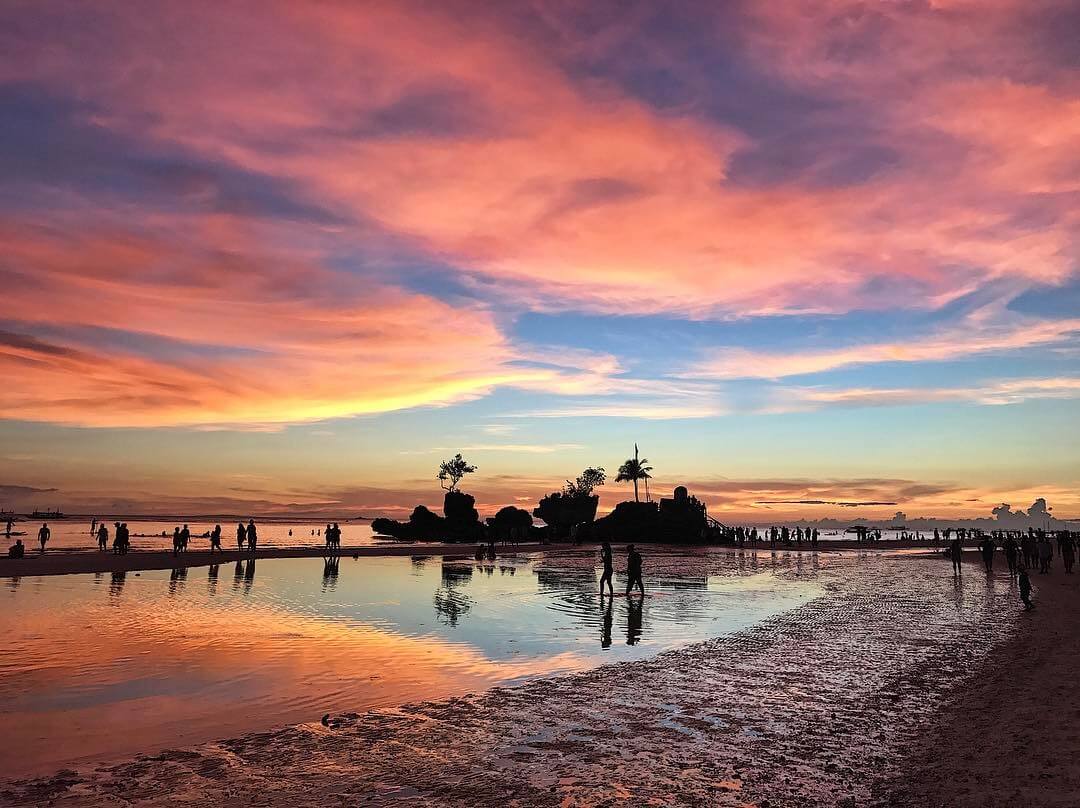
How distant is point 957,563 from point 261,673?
4610 centimetres

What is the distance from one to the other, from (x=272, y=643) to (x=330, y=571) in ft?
79.5

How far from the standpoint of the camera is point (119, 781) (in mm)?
8328

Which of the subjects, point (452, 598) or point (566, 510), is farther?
point (566, 510)

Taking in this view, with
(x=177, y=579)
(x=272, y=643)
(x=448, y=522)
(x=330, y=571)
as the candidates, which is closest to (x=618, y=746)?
(x=272, y=643)

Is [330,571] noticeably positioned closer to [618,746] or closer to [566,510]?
[618,746]

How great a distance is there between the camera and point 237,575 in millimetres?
37156

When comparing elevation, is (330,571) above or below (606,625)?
below

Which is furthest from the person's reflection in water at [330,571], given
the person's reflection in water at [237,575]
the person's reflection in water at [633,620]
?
the person's reflection in water at [633,620]

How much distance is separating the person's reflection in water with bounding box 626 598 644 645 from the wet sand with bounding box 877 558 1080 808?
785cm

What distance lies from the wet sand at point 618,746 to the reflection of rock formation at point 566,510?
106 meters

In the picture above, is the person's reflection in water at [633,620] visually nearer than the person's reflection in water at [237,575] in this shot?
Yes

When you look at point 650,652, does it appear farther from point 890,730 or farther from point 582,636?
point 890,730

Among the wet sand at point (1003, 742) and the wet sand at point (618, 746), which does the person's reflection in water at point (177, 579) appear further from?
the wet sand at point (1003, 742)

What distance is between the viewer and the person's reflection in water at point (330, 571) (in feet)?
109
